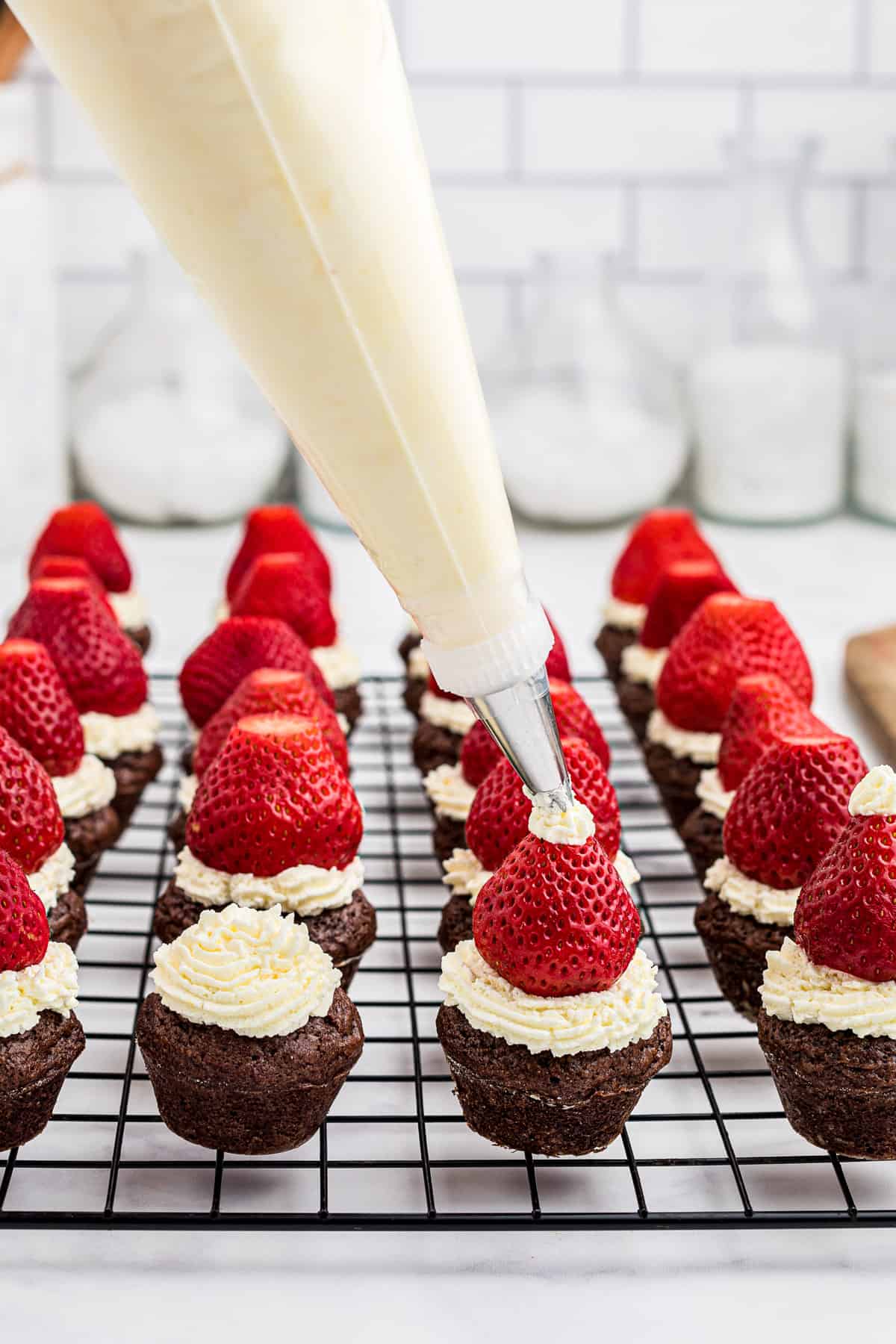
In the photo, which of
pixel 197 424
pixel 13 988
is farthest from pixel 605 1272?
pixel 197 424

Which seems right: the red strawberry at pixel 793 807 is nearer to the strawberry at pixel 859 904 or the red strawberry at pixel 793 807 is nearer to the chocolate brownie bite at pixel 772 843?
the chocolate brownie bite at pixel 772 843

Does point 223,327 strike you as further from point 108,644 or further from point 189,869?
point 108,644

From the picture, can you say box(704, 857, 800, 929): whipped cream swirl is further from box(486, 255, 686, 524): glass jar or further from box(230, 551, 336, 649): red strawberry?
box(486, 255, 686, 524): glass jar

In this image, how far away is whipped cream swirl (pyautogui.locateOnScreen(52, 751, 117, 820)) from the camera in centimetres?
142

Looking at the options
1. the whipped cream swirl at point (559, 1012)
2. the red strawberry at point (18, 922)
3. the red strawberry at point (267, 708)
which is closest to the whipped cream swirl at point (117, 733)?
the red strawberry at point (267, 708)

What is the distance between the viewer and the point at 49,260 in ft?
7.97

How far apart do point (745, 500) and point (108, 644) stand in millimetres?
1341

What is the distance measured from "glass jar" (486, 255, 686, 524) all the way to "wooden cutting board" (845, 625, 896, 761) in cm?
67

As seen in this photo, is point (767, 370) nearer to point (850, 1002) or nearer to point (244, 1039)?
point (850, 1002)

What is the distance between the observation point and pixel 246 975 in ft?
3.42

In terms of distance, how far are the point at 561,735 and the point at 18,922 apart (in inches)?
21.8

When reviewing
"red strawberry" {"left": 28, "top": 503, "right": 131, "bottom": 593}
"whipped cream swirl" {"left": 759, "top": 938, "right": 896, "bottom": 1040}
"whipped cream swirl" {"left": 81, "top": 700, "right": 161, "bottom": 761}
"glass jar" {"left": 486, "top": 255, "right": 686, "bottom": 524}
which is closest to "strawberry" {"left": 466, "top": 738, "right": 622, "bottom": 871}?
"whipped cream swirl" {"left": 759, "top": 938, "right": 896, "bottom": 1040}

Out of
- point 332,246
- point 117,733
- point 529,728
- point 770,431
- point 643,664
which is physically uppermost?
point 332,246

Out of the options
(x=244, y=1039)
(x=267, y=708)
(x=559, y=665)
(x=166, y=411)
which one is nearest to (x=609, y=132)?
(x=166, y=411)
